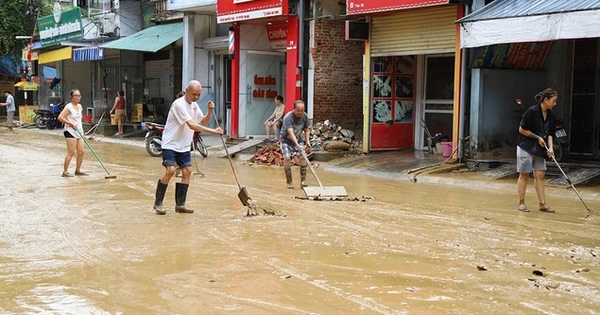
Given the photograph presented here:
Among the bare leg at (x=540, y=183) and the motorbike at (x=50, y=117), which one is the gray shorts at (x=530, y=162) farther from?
the motorbike at (x=50, y=117)

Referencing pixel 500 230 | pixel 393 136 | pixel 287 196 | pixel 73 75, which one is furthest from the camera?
pixel 73 75

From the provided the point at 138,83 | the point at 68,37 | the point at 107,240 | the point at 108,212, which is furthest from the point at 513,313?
the point at 68,37

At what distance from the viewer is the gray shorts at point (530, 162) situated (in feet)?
32.2

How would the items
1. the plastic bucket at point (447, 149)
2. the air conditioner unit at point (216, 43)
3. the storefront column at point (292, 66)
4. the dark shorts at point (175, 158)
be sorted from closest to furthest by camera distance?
the dark shorts at point (175, 158)
the plastic bucket at point (447, 149)
the storefront column at point (292, 66)
the air conditioner unit at point (216, 43)

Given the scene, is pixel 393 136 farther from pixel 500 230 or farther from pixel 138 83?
pixel 138 83

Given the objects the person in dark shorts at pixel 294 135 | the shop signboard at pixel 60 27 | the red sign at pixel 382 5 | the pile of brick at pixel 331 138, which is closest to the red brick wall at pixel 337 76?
the pile of brick at pixel 331 138

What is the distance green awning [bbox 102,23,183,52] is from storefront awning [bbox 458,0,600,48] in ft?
40.4

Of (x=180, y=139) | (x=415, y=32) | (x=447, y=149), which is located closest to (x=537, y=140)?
(x=180, y=139)

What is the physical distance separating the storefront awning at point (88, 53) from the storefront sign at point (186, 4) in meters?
4.58

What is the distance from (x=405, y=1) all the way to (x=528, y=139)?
6.26 meters

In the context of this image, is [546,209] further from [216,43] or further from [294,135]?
[216,43]

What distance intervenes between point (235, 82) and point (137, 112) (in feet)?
26.0

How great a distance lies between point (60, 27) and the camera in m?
29.2

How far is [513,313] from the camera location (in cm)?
514
